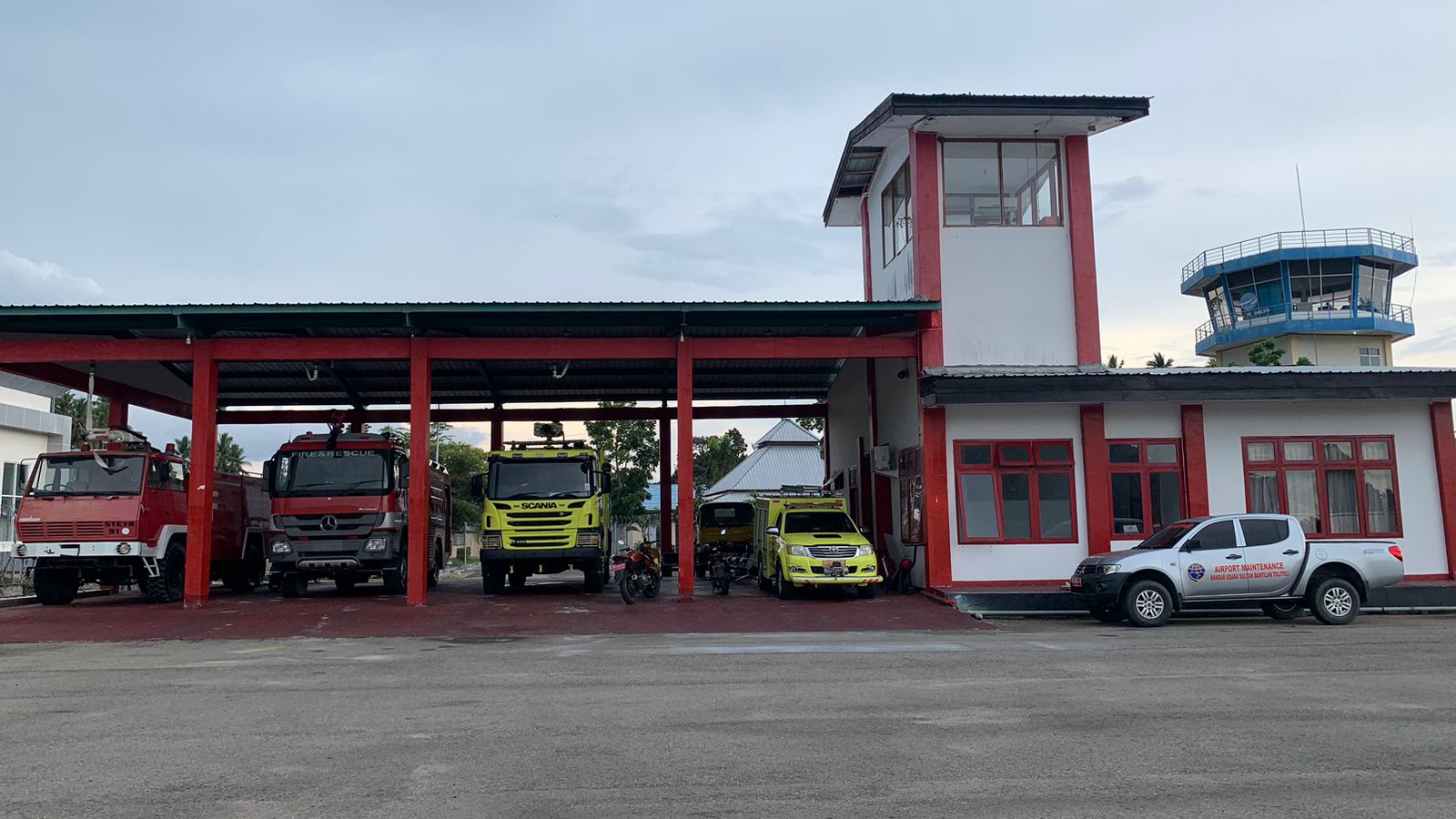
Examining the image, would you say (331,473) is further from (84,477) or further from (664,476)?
(664,476)

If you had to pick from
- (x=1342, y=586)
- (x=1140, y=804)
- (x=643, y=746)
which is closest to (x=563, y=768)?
(x=643, y=746)

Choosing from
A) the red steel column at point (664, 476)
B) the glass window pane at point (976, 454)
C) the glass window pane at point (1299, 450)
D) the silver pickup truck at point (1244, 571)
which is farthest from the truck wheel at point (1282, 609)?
the red steel column at point (664, 476)

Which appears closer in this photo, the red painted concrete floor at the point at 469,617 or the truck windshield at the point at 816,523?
Result: the red painted concrete floor at the point at 469,617

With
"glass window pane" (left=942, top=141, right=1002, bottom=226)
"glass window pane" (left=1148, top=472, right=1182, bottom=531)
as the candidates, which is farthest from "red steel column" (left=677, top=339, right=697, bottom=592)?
"glass window pane" (left=1148, top=472, right=1182, bottom=531)

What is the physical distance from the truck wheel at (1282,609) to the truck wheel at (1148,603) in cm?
191

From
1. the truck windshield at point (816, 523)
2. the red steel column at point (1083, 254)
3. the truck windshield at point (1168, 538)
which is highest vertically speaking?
the red steel column at point (1083, 254)

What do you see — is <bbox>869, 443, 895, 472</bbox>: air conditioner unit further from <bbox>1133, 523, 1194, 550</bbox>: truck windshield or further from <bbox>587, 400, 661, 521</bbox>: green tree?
<bbox>587, 400, 661, 521</bbox>: green tree

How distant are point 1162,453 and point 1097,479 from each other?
151 centimetres

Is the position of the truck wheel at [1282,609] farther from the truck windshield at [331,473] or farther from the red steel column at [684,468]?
the truck windshield at [331,473]

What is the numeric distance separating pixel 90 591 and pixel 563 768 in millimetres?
22054

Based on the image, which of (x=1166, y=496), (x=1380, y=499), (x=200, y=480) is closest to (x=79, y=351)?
(x=200, y=480)

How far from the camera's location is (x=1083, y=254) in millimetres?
21031

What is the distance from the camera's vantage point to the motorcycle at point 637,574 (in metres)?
18.9

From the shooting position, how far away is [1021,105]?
2020 centimetres
